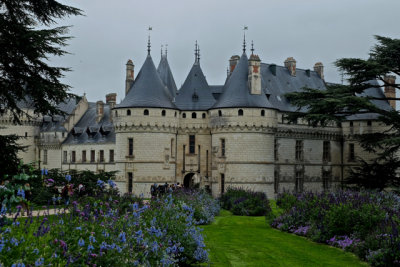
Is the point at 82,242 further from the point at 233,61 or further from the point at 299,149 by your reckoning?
the point at 233,61

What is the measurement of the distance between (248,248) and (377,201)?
4.57 m

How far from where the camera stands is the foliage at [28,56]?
15.1m

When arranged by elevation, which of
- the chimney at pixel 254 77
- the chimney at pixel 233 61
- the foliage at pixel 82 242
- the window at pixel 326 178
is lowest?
the window at pixel 326 178

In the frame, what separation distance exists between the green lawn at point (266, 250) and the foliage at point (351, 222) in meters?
0.34

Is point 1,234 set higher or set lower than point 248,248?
higher

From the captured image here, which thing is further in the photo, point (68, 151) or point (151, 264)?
point (68, 151)

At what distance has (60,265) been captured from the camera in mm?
5961

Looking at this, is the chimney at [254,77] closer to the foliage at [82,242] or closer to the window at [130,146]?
the window at [130,146]

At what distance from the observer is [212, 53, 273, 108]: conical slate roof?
116 feet

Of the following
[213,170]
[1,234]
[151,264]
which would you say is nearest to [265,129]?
[213,170]

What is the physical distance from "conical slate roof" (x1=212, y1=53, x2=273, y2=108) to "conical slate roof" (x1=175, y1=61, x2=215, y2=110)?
135 centimetres

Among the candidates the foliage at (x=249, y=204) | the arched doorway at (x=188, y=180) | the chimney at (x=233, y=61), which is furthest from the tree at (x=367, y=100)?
the chimney at (x=233, y=61)

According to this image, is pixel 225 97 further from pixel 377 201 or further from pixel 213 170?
pixel 377 201

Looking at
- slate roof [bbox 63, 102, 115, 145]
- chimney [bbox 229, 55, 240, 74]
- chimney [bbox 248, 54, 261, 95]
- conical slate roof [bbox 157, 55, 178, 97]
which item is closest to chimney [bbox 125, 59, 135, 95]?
conical slate roof [bbox 157, 55, 178, 97]
